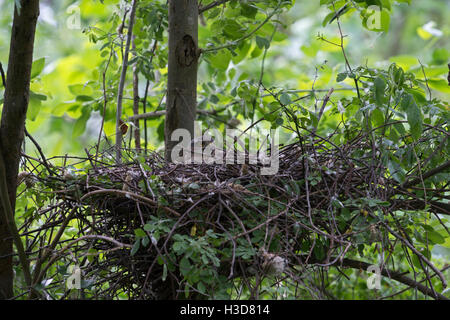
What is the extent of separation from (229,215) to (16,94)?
0.55 meters

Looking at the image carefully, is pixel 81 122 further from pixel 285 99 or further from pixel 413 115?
pixel 413 115

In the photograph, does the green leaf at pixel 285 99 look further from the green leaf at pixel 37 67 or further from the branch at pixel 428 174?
Result: the green leaf at pixel 37 67

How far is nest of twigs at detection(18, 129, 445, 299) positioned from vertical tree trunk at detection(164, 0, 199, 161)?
282mm

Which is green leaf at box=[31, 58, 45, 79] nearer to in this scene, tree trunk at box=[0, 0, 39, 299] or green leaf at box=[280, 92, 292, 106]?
tree trunk at box=[0, 0, 39, 299]

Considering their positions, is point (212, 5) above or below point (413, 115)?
above

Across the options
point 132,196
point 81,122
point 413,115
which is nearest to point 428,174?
point 413,115

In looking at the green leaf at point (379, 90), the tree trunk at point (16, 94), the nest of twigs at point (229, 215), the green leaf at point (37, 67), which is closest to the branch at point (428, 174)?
the nest of twigs at point (229, 215)

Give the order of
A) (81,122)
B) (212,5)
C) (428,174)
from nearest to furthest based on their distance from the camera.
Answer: (428,174), (212,5), (81,122)

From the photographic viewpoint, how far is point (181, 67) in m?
1.38

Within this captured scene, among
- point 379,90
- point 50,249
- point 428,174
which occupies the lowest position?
point 50,249

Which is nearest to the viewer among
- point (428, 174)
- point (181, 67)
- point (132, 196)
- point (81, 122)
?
point (132, 196)

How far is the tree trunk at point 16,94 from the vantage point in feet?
3.40

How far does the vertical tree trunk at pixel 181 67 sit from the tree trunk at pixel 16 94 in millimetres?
427
